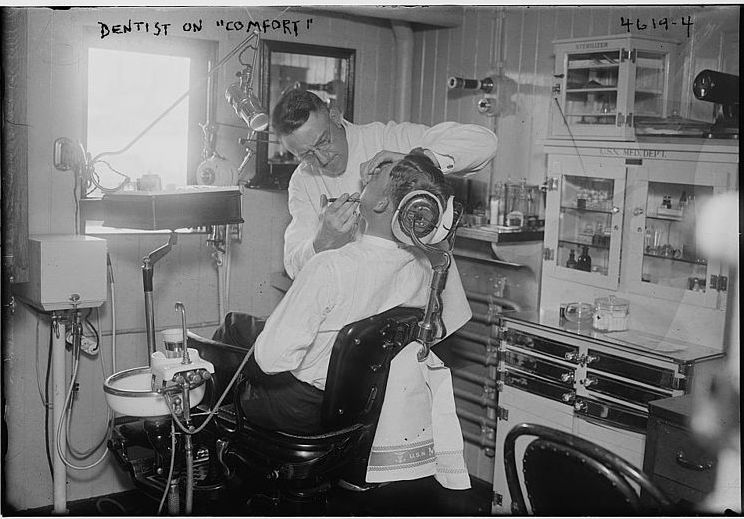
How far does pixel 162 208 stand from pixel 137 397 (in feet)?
2.05

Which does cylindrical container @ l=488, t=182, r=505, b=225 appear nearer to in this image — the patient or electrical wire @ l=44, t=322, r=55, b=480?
the patient

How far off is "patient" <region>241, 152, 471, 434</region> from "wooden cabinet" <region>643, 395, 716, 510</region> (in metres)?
0.87

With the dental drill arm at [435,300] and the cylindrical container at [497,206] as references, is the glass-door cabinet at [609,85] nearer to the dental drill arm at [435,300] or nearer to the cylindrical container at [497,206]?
the cylindrical container at [497,206]

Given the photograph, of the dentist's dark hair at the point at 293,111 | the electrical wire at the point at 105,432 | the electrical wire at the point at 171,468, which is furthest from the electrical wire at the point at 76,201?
the electrical wire at the point at 171,468

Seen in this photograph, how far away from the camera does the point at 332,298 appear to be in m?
2.53

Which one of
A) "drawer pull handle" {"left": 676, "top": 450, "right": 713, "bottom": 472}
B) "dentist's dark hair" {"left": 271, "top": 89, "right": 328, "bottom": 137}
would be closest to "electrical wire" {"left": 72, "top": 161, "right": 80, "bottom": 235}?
"dentist's dark hair" {"left": 271, "top": 89, "right": 328, "bottom": 137}

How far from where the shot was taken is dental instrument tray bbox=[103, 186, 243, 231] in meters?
2.71

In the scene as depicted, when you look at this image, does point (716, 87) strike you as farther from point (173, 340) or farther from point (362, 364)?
point (173, 340)

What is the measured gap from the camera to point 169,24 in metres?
2.76

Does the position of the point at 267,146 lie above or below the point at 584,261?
above

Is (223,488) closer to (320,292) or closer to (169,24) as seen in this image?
(320,292)

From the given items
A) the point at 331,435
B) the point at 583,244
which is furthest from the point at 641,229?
the point at 331,435

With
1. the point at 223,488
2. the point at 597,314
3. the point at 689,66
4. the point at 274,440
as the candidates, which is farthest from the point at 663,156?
the point at 223,488

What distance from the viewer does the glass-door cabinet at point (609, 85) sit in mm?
3086
